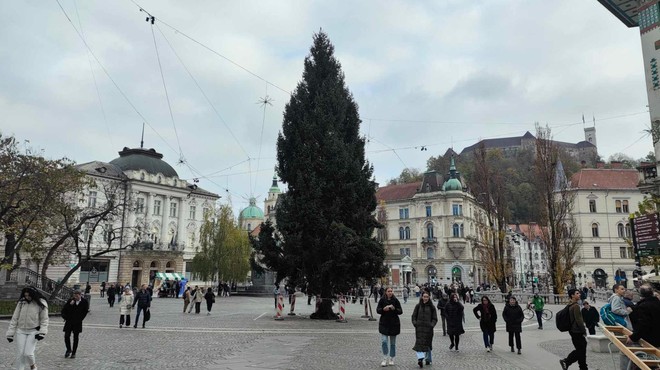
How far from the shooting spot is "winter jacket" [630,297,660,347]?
6848 millimetres

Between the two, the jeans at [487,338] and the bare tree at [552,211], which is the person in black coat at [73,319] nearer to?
the jeans at [487,338]

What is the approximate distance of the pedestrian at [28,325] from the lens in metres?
8.06

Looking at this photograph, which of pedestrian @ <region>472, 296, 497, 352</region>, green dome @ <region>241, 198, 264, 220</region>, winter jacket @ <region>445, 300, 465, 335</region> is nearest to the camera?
pedestrian @ <region>472, 296, 497, 352</region>

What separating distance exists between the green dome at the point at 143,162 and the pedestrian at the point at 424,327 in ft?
183

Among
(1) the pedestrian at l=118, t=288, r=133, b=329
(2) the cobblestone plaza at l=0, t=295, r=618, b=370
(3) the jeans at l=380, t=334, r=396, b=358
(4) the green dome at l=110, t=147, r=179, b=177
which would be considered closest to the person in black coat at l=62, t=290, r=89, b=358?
(2) the cobblestone plaza at l=0, t=295, r=618, b=370

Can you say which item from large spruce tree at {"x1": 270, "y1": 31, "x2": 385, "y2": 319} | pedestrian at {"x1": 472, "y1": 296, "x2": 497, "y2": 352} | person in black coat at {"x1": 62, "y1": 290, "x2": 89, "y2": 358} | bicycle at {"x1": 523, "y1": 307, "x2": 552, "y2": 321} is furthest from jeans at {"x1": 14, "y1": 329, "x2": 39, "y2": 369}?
bicycle at {"x1": 523, "y1": 307, "x2": 552, "y2": 321}

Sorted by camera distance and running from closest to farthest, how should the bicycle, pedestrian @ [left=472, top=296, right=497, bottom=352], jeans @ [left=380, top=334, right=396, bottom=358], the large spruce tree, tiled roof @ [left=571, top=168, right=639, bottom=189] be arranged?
jeans @ [left=380, top=334, right=396, bottom=358], pedestrian @ [left=472, top=296, right=497, bottom=352], the large spruce tree, the bicycle, tiled roof @ [left=571, top=168, right=639, bottom=189]

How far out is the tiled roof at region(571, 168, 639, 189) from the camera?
64312 mm

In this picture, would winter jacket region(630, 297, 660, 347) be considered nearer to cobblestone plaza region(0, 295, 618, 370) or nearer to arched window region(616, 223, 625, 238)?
cobblestone plaza region(0, 295, 618, 370)

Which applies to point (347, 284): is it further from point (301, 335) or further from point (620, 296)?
point (620, 296)

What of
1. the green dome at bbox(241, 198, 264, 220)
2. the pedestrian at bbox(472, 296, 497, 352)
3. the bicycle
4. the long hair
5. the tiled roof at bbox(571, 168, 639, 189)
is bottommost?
the bicycle

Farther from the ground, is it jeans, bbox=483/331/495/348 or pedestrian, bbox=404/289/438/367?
pedestrian, bbox=404/289/438/367

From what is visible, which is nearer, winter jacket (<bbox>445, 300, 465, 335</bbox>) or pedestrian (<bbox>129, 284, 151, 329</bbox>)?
winter jacket (<bbox>445, 300, 465, 335</bbox>)

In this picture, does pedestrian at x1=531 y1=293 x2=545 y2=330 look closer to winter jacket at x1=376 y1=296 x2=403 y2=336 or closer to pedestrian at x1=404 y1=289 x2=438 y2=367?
pedestrian at x1=404 y1=289 x2=438 y2=367
